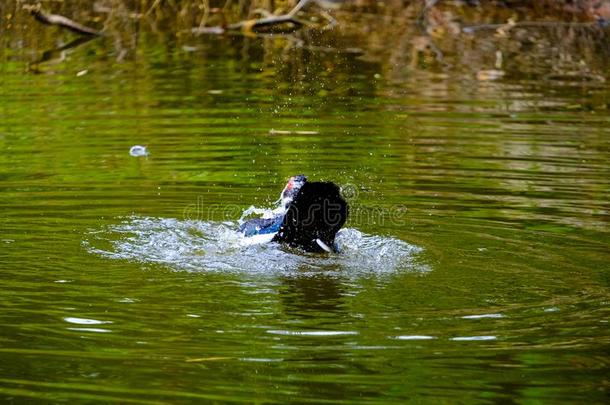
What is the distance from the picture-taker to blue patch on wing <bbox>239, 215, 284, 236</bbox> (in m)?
8.14

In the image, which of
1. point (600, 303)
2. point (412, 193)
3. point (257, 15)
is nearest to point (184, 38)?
point (257, 15)

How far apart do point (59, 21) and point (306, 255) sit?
40.9 ft

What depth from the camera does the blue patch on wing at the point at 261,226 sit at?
26.7ft

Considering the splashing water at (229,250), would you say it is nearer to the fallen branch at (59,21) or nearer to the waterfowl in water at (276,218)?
the waterfowl in water at (276,218)

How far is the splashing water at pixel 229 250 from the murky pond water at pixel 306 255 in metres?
0.03

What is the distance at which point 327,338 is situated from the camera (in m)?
6.44

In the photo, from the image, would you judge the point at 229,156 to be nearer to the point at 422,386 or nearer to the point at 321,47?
the point at 422,386

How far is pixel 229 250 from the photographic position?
8422mm

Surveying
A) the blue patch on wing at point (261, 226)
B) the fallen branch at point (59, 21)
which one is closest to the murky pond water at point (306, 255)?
the blue patch on wing at point (261, 226)

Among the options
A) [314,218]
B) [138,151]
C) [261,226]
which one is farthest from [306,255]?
[138,151]

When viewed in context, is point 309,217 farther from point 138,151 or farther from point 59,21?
point 59,21

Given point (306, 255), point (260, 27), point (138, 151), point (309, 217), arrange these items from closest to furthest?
point (309, 217) → point (306, 255) → point (138, 151) → point (260, 27)

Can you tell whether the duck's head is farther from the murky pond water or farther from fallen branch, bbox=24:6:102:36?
fallen branch, bbox=24:6:102:36

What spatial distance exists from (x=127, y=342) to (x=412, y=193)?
442 centimetres
